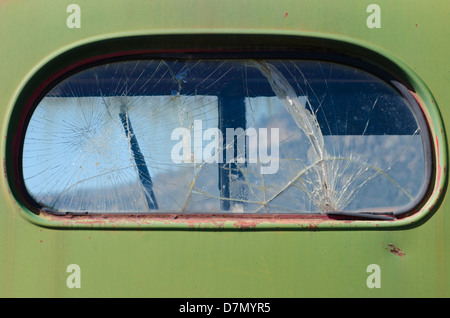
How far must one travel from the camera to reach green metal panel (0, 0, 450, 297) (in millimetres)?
1603

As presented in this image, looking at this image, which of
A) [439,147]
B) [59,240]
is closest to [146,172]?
[59,240]

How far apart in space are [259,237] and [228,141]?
14.3 inches

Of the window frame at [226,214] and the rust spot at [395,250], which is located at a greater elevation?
the window frame at [226,214]

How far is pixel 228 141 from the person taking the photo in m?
1.71

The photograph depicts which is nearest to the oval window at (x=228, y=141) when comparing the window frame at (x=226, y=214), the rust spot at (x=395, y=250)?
the window frame at (x=226, y=214)

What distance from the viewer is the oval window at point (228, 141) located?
1707 millimetres

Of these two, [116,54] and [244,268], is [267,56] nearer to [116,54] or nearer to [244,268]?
[116,54]

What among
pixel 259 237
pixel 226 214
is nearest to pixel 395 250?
pixel 259 237

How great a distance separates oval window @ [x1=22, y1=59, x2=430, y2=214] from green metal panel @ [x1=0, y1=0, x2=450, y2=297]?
9 centimetres

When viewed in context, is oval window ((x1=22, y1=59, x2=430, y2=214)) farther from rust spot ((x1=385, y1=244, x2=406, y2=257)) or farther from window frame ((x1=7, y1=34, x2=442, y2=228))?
rust spot ((x1=385, y1=244, x2=406, y2=257))

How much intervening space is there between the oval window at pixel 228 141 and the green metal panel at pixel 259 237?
0.30 ft

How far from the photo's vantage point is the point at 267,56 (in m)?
1.74

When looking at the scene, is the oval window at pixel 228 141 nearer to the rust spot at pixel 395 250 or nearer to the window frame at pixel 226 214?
the window frame at pixel 226 214

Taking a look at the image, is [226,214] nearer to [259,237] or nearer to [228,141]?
[259,237]
